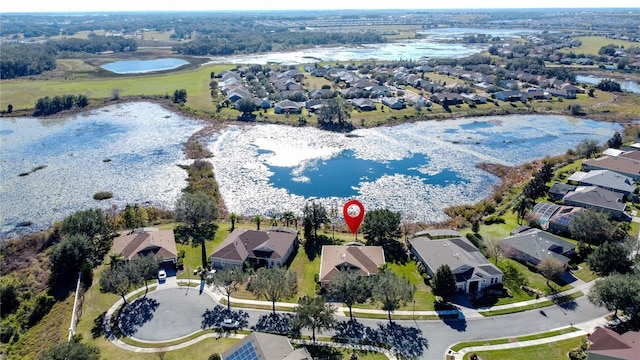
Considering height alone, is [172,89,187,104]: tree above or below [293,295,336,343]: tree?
above

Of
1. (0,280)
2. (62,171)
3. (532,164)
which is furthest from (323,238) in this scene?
(62,171)

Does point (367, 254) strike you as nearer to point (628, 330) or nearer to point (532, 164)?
point (628, 330)

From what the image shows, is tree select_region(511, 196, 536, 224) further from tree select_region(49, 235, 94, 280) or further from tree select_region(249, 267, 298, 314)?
tree select_region(49, 235, 94, 280)

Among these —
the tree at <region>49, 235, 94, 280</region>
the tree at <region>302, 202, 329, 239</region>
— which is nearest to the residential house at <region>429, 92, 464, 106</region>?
the tree at <region>302, 202, 329, 239</region>

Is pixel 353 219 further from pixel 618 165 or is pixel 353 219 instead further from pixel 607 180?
pixel 618 165

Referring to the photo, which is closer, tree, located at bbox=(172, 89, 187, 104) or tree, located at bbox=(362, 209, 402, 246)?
tree, located at bbox=(362, 209, 402, 246)

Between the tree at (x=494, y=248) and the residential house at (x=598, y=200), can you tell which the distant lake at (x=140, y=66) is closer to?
the tree at (x=494, y=248)

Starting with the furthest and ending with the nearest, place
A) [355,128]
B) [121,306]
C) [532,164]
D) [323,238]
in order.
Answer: [355,128], [532,164], [323,238], [121,306]
